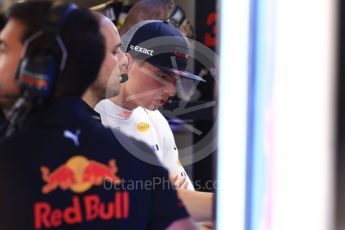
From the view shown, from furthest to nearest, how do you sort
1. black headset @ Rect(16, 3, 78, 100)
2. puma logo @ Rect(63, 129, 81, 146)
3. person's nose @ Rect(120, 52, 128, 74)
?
person's nose @ Rect(120, 52, 128, 74), puma logo @ Rect(63, 129, 81, 146), black headset @ Rect(16, 3, 78, 100)

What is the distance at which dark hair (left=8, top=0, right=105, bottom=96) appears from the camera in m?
1.35

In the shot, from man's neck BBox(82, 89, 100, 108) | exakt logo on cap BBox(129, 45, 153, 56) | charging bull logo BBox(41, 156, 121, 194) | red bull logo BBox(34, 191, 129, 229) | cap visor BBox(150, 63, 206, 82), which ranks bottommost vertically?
red bull logo BBox(34, 191, 129, 229)

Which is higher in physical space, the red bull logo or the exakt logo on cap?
the exakt logo on cap

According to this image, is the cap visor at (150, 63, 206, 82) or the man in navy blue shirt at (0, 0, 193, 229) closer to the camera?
the man in navy blue shirt at (0, 0, 193, 229)

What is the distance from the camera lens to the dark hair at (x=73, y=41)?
1351mm

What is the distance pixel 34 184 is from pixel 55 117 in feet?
0.64

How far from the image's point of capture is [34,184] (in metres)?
1.40

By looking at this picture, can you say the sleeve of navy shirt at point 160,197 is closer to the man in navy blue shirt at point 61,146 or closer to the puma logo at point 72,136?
the man in navy blue shirt at point 61,146

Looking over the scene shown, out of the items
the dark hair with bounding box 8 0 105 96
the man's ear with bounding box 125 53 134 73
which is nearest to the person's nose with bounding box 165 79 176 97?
the man's ear with bounding box 125 53 134 73

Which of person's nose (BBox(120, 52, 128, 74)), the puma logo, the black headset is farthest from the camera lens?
person's nose (BBox(120, 52, 128, 74))

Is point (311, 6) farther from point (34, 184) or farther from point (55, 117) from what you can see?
point (34, 184)

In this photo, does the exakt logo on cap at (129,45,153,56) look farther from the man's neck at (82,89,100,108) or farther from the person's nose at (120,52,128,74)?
the man's neck at (82,89,100,108)

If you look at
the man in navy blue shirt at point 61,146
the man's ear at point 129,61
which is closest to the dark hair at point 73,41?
the man in navy blue shirt at point 61,146

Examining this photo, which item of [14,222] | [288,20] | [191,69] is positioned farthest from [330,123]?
[14,222]
